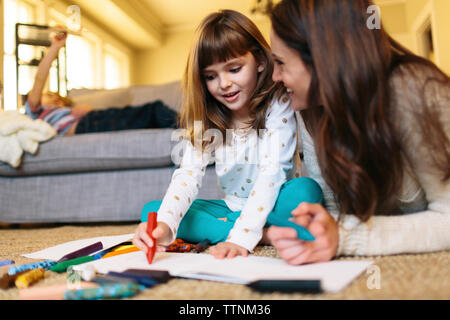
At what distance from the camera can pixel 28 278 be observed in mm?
565

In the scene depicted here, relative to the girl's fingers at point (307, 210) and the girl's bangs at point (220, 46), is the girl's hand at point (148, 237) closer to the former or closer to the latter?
the girl's fingers at point (307, 210)

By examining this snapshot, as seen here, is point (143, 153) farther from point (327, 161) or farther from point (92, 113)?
point (327, 161)

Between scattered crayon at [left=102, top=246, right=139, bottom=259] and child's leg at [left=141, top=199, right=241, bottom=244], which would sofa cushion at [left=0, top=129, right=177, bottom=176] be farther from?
scattered crayon at [left=102, top=246, right=139, bottom=259]

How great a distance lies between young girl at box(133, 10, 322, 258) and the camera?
2.58ft

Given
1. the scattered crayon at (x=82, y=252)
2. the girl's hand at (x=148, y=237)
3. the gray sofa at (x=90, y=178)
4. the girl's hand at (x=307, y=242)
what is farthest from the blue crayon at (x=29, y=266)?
the gray sofa at (x=90, y=178)

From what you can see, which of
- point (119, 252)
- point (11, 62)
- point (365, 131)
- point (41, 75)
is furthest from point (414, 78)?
point (11, 62)

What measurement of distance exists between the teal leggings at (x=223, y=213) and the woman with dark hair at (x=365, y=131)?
12cm

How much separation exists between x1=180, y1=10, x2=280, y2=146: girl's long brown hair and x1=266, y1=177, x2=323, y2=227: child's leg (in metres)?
0.18

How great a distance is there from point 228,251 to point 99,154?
3.17 ft

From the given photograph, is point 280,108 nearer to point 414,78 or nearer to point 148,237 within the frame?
point 414,78

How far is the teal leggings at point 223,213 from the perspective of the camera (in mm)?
775

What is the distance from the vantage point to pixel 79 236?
1.19m

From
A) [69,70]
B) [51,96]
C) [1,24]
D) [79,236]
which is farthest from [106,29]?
[79,236]

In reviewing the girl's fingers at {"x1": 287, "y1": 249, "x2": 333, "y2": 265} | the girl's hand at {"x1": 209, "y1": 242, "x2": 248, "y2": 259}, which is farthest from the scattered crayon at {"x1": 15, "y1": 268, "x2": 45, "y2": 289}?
the girl's fingers at {"x1": 287, "y1": 249, "x2": 333, "y2": 265}
